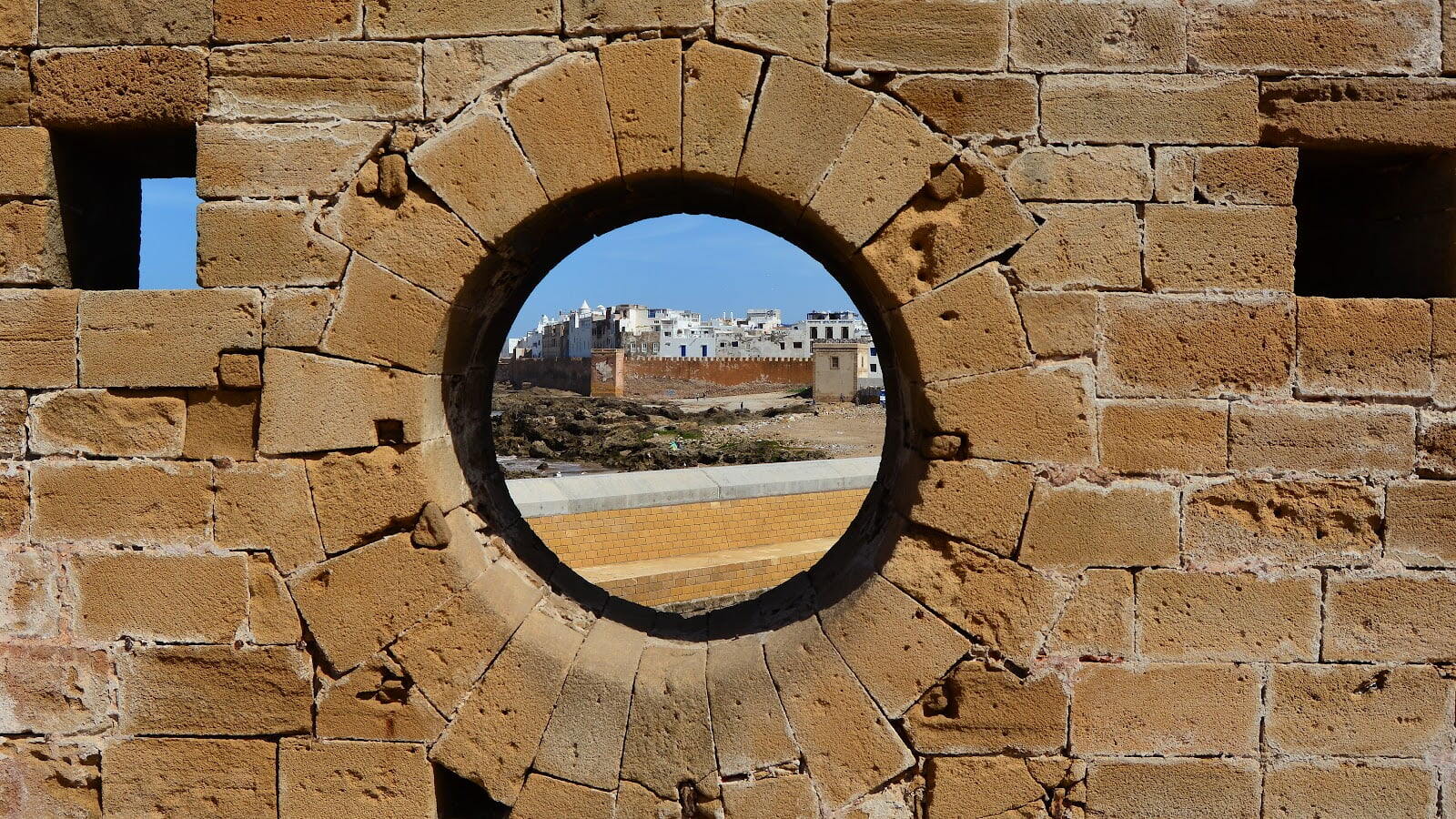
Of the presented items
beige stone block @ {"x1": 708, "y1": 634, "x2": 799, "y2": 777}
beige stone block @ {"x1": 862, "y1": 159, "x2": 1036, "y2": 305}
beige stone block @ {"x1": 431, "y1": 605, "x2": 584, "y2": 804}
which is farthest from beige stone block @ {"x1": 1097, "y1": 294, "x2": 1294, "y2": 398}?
beige stone block @ {"x1": 431, "y1": 605, "x2": 584, "y2": 804}

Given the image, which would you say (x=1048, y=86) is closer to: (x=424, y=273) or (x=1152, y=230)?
(x=1152, y=230)

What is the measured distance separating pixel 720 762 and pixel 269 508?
1.96 m

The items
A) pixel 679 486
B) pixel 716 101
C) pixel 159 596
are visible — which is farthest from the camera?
pixel 679 486

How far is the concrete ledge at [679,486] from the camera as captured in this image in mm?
8992

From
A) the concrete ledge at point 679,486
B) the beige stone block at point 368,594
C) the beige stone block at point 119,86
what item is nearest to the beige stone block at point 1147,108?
the beige stone block at point 368,594

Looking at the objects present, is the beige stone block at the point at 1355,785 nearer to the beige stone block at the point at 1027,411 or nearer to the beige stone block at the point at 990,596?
the beige stone block at the point at 990,596

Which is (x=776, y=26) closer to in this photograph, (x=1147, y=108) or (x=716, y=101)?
(x=716, y=101)

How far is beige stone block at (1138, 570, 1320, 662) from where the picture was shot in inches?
125

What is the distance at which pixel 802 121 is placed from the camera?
10.3 feet

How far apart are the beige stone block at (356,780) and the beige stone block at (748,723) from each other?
3.68ft

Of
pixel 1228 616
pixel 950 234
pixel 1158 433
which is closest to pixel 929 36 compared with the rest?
pixel 950 234

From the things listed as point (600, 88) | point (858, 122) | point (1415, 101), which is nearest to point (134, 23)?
point (600, 88)

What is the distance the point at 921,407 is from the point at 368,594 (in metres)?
2.23

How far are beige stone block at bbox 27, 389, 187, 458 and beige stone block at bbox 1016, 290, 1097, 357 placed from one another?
Answer: 3.24 m
